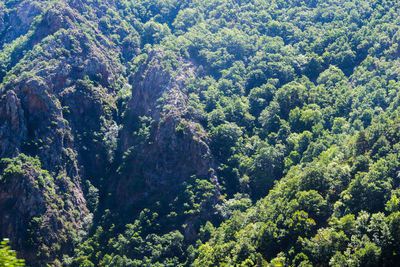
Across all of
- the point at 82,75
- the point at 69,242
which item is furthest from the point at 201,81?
the point at 69,242

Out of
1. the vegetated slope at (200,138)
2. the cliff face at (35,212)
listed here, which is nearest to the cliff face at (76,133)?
the cliff face at (35,212)

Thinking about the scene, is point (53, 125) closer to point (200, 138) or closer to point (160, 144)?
point (160, 144)

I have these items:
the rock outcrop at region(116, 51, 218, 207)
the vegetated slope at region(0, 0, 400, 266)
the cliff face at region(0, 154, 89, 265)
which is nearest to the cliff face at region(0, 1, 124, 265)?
the cliff face at region(0, 154, 89, 265)

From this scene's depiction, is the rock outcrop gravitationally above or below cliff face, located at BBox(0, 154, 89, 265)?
above

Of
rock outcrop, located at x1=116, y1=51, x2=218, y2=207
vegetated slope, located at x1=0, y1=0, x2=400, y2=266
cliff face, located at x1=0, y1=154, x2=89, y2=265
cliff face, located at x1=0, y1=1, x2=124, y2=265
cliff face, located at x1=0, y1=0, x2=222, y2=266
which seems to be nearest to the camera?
vegetated slope, located at x1=0, y1=0, x2=400, y2=266

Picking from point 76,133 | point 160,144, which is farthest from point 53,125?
point 160,144

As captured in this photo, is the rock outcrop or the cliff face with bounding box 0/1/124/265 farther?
the rock outcrop

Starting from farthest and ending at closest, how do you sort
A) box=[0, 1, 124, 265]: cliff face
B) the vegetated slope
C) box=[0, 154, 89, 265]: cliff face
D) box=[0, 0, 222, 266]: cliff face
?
box=[0, 0, 222, 266]: cliff face, box=[0, 1, 124, 265]: cliff face, box=[0, 154, 89, 265]: cliff face, the vegetated slope

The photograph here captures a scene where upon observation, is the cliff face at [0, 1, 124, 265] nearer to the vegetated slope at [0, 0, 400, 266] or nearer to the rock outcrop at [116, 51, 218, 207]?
the vegetated slope at [0, 0, 400, 266]
